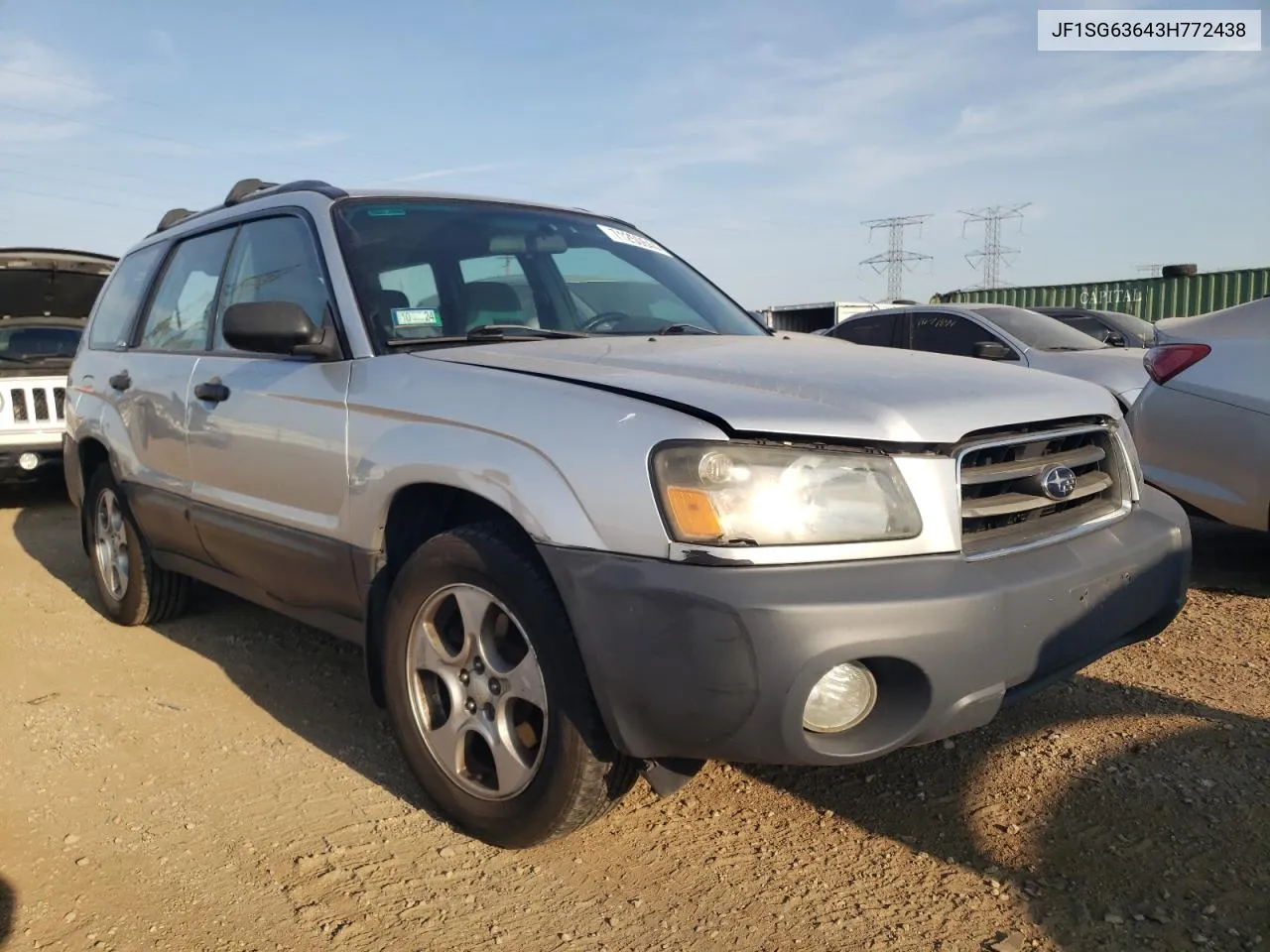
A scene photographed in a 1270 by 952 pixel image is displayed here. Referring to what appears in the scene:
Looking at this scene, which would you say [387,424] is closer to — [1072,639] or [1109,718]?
[1072,639]

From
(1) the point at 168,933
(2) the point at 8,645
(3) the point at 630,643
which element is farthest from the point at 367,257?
(2) the point at 8,645

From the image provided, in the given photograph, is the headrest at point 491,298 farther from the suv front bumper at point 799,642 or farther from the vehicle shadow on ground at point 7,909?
the vehicle shadow on ground at point 7,909

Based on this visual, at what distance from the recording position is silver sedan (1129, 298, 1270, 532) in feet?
13.7

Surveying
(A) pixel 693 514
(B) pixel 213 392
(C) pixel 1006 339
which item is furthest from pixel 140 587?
(C) pixel 1006 339

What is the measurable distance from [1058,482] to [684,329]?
4.39 feet

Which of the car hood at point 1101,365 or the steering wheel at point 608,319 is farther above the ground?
the steering wheel at point 608,319

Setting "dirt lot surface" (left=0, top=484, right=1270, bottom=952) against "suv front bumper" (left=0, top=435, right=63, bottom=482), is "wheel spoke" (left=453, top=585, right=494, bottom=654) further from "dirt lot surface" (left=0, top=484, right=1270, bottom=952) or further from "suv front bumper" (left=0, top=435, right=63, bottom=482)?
"suv front bumper" (left=0, top=435, right=63, bottom=482)

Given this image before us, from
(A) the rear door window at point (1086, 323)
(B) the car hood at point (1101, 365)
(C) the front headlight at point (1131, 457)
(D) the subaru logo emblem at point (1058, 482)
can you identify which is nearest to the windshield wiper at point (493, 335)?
(D) the subaru logo emblem at point (1058, 482)

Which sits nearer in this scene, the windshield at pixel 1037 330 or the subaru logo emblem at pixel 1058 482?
the subaru logo emblem at pixel 1058 482

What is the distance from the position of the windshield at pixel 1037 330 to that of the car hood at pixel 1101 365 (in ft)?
0.72

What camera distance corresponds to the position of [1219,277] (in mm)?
19797

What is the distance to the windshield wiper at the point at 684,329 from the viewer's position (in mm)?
3275

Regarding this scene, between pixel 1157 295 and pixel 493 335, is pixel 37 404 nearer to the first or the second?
pixel 493 335

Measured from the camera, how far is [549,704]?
226 cm
